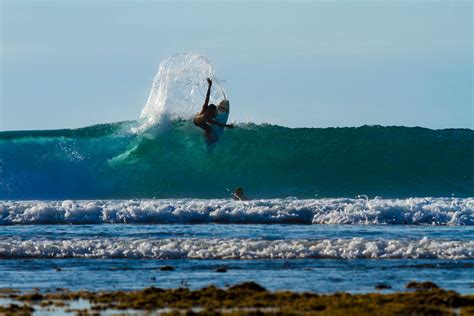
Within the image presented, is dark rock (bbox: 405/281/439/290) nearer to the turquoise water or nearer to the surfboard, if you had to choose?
the turquoise water

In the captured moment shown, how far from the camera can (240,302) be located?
51.0 feet

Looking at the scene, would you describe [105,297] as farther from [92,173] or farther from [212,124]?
[92,173]

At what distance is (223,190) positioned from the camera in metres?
40.6

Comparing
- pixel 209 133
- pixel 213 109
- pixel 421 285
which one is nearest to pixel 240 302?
pixel 421 285

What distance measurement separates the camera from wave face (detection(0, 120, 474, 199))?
135ft

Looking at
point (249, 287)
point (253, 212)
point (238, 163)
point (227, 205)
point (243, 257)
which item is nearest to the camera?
point (249, 287)

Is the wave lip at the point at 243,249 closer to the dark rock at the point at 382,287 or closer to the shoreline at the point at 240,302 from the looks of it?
the dark rock at the point at 382,287

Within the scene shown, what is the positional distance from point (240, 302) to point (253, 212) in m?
14.3

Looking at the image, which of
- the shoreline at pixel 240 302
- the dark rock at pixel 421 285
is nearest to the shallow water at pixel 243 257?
the dark rock at pixel 421 285

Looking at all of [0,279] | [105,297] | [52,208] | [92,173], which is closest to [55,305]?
[105,297]

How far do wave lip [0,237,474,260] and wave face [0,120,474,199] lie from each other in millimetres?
16944

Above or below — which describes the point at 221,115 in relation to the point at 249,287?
above

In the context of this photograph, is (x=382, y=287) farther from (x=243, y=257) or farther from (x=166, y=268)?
(x=243, y=257)

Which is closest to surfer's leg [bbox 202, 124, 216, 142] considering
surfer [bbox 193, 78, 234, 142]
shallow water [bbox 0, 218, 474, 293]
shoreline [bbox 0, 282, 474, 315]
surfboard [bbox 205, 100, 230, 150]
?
surfer [bbox 193, 78, 234, 142]
